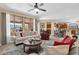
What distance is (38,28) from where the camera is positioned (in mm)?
2188

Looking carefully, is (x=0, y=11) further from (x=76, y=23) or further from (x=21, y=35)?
(x=76, y=23)

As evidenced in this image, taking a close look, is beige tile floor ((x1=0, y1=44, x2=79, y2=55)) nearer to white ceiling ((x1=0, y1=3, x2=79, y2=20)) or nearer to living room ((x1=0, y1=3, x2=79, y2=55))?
living room ((x1=0, y1=3, x2=79, y2=55))

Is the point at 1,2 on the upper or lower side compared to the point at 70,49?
upper

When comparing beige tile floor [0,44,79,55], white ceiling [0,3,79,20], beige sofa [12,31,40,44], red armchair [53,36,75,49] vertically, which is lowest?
beige tile floor [0,44,79,55]

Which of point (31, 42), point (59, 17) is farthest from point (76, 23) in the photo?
point (31, 42)

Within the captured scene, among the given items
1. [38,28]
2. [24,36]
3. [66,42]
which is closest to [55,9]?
[38,28]

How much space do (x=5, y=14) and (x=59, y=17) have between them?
3.86ft

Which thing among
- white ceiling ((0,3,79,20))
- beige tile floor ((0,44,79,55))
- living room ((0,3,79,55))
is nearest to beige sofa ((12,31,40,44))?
living room ((0,3,79,55))

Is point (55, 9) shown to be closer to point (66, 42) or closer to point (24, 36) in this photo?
point (66, 42)

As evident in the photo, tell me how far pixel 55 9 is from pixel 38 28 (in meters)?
0.57

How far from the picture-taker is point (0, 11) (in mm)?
1926

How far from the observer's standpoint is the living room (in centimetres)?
197

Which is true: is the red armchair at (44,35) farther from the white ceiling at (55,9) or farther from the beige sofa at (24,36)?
the white ceiling at (55,9)

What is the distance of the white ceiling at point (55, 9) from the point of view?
6.42ft
